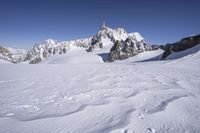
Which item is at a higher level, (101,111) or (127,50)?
(127,50)

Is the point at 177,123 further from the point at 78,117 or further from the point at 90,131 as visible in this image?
the point at 78,117

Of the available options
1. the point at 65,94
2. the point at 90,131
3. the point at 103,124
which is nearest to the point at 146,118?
the point at 103,124

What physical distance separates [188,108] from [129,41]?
90.7 m

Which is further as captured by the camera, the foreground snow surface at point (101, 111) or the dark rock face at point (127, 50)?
the dark rock face at point (127, 50)

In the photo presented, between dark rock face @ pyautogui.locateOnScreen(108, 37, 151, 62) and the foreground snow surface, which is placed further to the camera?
dark rock face @ pyautogui.locateOnScreen(108, 37, 151, 62)

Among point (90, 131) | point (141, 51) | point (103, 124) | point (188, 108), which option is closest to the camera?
point (90, 131)

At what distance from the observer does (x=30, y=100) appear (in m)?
5.39

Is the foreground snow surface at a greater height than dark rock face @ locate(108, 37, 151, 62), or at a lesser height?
lesser

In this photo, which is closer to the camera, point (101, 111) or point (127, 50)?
point (101, 111)

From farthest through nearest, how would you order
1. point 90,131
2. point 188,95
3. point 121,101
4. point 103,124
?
point 188,95, point 121,101, point 103,124, point 90,131

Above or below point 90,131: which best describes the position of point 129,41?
above

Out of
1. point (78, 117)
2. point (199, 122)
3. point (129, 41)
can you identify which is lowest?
point (199, 122)

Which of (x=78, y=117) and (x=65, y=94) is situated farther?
(x=65, y=94)

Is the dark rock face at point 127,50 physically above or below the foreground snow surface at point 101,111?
above
